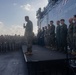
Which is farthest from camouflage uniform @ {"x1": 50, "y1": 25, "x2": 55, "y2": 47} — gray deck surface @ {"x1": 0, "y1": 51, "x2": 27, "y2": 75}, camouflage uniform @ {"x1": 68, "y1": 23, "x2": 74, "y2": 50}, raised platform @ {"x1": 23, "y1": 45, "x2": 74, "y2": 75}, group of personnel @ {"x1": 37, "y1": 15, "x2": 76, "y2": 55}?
raised platform @ {"x1": 23, "y1": 45, "x2": 74, "y2": 75}

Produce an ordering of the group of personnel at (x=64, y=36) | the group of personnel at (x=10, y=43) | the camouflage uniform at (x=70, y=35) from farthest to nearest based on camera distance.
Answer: the group of personnel at (x=10, y=43) < the camouflage uniform at (x=70, y=35) < the group of personnel at (x=64, y=36)

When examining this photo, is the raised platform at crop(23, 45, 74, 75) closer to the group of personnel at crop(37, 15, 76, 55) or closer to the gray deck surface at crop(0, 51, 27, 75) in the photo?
the group of personnel at crop(37, 15, 76, 55)

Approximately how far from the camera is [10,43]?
774 inches

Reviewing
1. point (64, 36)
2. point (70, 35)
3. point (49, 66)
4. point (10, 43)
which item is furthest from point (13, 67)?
point (10, 43)

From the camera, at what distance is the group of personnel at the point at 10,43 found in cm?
1902

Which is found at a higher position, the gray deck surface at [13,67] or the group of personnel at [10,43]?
the group of personnel at [10,43]

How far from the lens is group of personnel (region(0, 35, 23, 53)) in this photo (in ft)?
62.4

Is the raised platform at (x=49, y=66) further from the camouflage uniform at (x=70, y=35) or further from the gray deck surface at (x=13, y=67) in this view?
the camouflage uniform at (x=70, y=35)

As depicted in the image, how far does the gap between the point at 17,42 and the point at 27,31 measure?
38.3 feet

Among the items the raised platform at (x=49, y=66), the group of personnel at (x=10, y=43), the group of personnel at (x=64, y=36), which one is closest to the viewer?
the raised platform at (x=49, y=66)

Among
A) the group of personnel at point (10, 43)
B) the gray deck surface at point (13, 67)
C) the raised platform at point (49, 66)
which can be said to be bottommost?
the gray deck surface at point (13, 67)

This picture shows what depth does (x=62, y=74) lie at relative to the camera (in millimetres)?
6941

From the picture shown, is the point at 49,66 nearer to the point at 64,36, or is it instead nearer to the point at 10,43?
the point at 64,36

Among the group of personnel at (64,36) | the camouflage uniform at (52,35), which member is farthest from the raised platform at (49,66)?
the camouflage uniform at (52,35)
